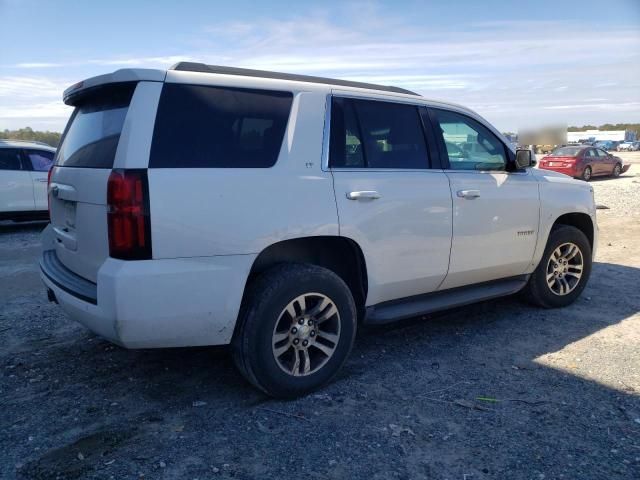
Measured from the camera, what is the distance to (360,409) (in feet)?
11.0

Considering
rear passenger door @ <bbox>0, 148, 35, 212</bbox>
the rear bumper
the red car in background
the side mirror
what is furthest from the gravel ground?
the red car in background

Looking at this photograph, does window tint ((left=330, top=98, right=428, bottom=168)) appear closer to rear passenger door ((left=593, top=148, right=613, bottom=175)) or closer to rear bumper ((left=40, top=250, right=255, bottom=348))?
rear bumper ((left=40, top=250, right=255, bottom=348))

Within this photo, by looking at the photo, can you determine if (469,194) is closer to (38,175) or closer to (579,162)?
(38,175)

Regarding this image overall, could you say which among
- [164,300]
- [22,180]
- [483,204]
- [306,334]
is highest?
[22,180]

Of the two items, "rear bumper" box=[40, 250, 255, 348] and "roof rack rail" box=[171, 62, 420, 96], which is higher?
"roof rack rail" box=[171, 62, 420, 96]

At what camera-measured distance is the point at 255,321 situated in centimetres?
321

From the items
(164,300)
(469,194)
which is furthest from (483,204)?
(164,300)

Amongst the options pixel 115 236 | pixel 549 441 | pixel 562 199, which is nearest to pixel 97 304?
pixel 115 236

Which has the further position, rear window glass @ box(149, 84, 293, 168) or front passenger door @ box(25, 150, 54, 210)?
front passenger door @ box(25, 150, 54, 210)

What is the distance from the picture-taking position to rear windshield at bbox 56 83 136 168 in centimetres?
310

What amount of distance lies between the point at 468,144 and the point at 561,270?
171 cm

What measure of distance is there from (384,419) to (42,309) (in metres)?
3.77

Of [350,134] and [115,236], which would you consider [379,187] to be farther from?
[115,236]

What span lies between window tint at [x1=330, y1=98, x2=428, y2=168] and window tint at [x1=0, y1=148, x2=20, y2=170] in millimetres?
9247
